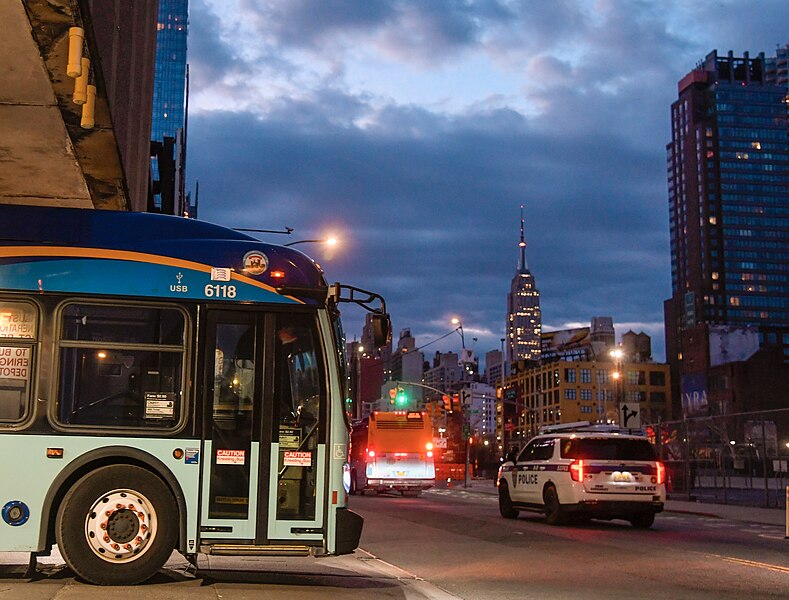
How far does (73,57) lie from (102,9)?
3.83 meters

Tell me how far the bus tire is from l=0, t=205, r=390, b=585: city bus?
14 millimetres

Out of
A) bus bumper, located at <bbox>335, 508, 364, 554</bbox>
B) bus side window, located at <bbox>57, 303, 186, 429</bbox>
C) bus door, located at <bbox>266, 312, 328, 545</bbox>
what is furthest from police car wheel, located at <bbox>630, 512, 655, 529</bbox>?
bus side window, located at <bbox>57, 303, 186, 429</bbox>

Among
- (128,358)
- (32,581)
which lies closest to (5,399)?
(128,358)

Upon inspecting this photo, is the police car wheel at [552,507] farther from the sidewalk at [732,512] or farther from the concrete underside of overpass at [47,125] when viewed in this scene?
the concrete underside of overpass at [47,125]

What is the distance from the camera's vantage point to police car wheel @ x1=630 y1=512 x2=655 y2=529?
19380 mm

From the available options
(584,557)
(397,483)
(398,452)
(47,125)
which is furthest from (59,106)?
(397,483)

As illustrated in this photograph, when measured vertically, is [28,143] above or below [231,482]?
above

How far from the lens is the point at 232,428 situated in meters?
9.42

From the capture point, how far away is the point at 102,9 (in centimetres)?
1364

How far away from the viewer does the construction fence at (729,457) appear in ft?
86.5

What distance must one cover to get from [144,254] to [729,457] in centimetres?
2365

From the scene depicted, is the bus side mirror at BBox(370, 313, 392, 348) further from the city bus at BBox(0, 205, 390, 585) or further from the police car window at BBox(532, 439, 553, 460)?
the police car window at BBox(532, 439, 553, 460)

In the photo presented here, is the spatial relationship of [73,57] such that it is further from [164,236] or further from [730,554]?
[730,554]

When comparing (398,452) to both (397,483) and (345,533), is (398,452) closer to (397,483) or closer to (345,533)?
(397,483)
